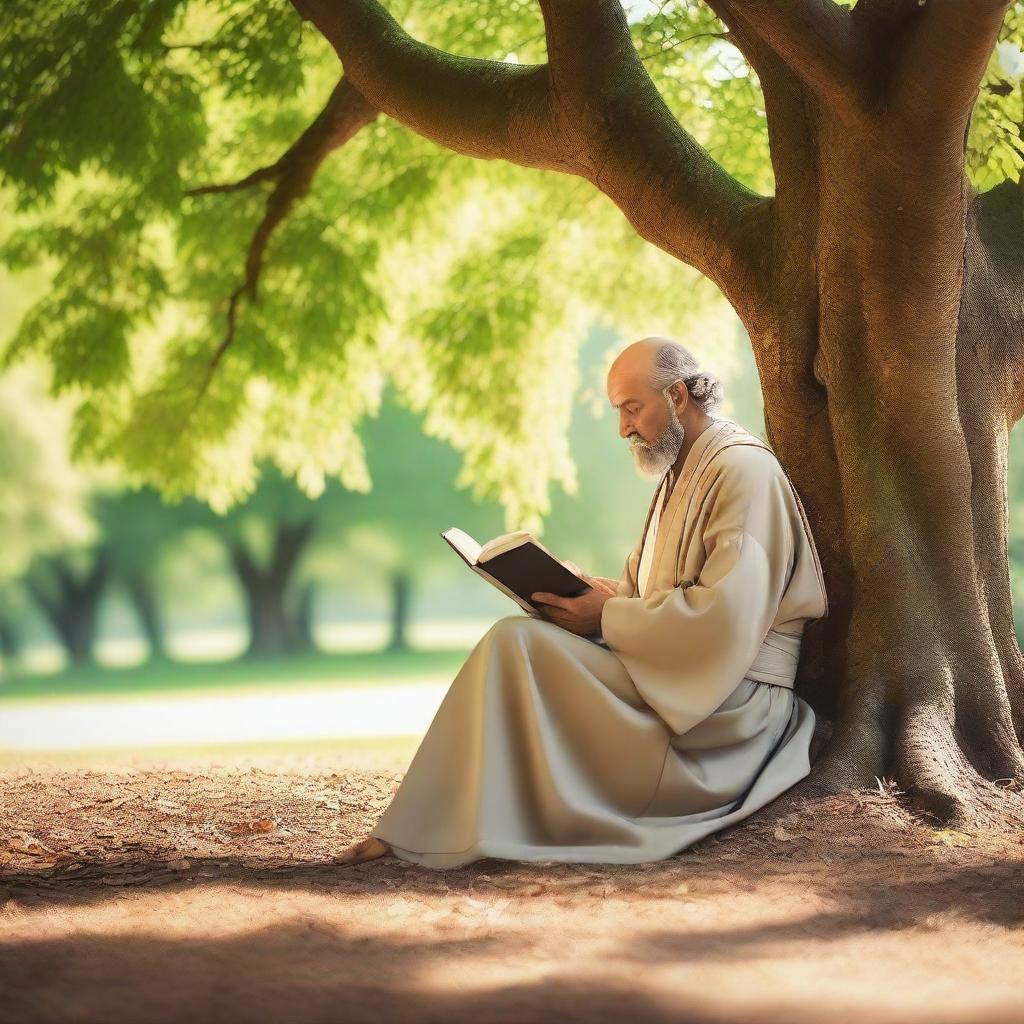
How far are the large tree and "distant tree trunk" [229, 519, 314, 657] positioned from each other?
16.1 metres

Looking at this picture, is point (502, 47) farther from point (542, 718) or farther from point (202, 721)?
point (202, 721)

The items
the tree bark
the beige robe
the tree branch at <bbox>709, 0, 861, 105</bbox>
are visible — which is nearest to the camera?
the tree branch at <bbox>709, 0, 861, 105</bbox>

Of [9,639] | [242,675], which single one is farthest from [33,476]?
[9,639]

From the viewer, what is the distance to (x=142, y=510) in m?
25.4

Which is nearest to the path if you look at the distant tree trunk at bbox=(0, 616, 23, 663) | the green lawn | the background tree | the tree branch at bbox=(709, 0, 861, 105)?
the green lawn

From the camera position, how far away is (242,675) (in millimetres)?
24141

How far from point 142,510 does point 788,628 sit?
2192cm

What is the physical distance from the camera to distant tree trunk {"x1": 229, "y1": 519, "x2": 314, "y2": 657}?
2555 centimetres

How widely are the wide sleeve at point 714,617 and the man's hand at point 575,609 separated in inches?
5.2

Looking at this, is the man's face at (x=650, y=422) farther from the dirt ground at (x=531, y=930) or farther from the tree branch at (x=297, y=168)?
the tree branch at (x=297, y=168)

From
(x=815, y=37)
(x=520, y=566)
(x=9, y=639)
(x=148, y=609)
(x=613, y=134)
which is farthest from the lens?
(x=9, y=639)

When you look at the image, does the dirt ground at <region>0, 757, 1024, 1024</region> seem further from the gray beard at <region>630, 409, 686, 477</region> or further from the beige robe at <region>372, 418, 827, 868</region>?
the gray beard at <region>630, 409, 686, 477</region>

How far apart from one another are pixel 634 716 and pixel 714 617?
0.44 meters

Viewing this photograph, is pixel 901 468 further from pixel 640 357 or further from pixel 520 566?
pixel 520 566
